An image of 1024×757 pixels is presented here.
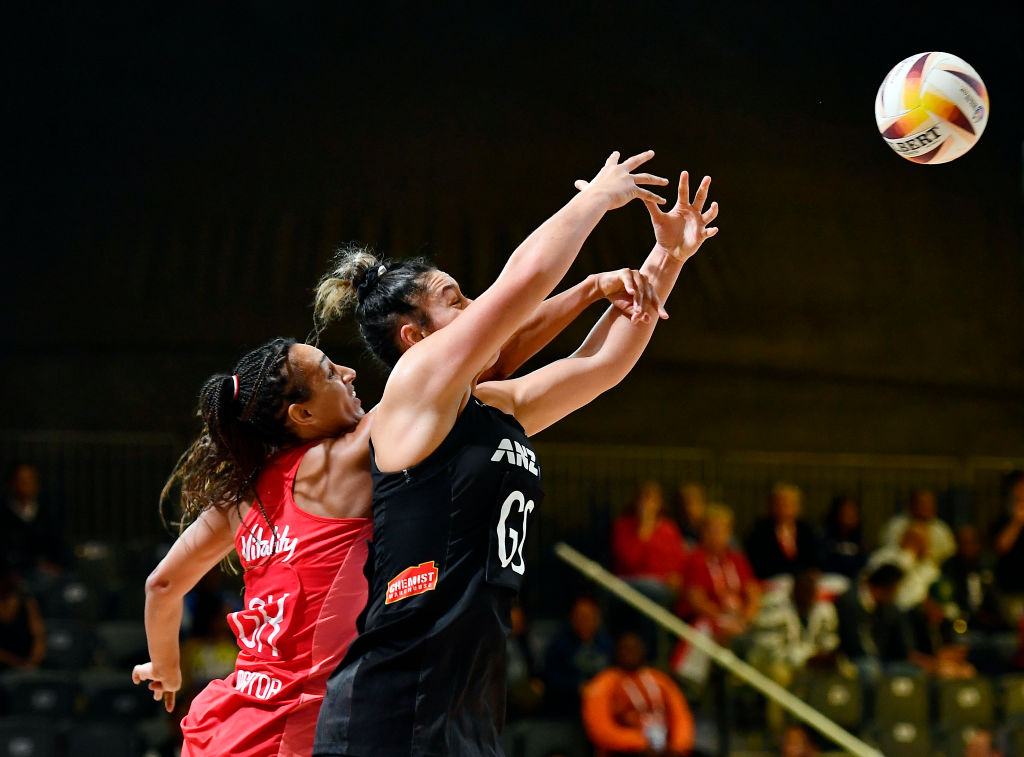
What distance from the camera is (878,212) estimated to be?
35.4 ft

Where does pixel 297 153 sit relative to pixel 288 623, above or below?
above

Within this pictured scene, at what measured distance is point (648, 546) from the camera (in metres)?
8.23

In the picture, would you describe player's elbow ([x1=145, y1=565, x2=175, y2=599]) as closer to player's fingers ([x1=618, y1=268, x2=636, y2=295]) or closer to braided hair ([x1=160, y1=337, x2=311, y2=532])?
braided hair ([x1=160, y1=337, x2=311, y2=532])

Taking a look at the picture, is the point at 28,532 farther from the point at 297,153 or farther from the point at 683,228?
the point at 683,228

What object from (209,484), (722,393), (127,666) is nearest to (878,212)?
(722,393)

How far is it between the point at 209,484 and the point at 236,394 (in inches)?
9.6

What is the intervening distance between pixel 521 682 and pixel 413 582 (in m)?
4.93

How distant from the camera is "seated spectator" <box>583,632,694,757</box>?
258 inches

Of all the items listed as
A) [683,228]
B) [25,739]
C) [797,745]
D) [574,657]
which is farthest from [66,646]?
[683,228]

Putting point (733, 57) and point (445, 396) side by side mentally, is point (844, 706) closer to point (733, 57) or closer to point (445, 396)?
point (733, 57)

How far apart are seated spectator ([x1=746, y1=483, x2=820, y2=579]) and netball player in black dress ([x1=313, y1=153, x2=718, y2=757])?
244 inches

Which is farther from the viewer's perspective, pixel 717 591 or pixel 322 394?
pixel 717 591


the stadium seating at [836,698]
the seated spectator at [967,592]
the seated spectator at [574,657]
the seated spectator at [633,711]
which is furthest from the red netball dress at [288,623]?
the seated spectator at [967,592]

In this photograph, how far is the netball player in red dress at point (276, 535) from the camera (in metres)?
2.54
